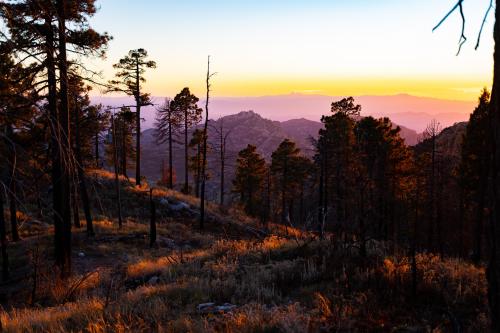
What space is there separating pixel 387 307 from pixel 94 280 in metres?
9.37

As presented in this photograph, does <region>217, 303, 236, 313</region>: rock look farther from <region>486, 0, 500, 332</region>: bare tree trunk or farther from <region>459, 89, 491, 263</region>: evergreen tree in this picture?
<region>459, 89, 491, 263</region>: evergreen tree

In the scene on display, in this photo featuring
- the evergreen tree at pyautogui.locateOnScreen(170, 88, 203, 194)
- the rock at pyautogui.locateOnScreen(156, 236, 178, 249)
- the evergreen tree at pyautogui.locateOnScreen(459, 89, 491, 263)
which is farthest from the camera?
the evergreen tree at pyautogui.locateOnScreen(170, 88, 203, 194)

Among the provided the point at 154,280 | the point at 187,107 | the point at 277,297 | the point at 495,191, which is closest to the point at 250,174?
the point at 187,107

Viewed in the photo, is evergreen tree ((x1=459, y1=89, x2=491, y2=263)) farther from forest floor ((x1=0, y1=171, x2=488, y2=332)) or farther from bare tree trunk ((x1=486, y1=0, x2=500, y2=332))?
bare tree trunk ((x1=486, y1=0, x2=500, y2=332))

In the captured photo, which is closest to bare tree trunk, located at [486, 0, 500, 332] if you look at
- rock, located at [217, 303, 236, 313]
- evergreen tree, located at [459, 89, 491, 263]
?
rock, located at [217, 303, 236, 313]

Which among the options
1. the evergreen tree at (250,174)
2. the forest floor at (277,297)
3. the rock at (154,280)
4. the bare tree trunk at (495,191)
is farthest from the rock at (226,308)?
the evergreen tree at (250,174)

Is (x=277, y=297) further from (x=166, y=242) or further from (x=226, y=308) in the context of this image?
(x=166, y=242)

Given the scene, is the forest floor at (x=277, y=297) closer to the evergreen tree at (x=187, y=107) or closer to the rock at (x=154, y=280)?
the rock at (x=154, y=280)

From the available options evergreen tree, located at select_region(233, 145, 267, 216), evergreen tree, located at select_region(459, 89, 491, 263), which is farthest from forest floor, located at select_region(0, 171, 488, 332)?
evergreen tree, located at select_region(233, 145, 267, 216)

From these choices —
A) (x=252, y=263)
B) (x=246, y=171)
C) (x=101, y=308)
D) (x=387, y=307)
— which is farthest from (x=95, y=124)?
(x=387, y=307)

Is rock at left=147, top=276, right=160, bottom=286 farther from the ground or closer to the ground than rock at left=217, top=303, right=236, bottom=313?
closer to the ground

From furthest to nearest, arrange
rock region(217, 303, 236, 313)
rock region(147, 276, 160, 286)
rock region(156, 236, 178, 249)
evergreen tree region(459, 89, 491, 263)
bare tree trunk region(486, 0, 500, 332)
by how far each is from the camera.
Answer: evergreen tree region(459, 89, 491, 263) → rock region(156, 236, 178, 249) → rock region(147, 276, 160, 286) → rock region(217, 303, 236, 313) → bare tree trunk region(486, 0, 500, 332)

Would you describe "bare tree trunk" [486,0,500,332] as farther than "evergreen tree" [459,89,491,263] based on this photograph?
No

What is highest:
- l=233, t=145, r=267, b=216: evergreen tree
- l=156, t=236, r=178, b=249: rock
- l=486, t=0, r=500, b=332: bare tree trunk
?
l=486, t=0, r=500, b=332: bare tree trunk
